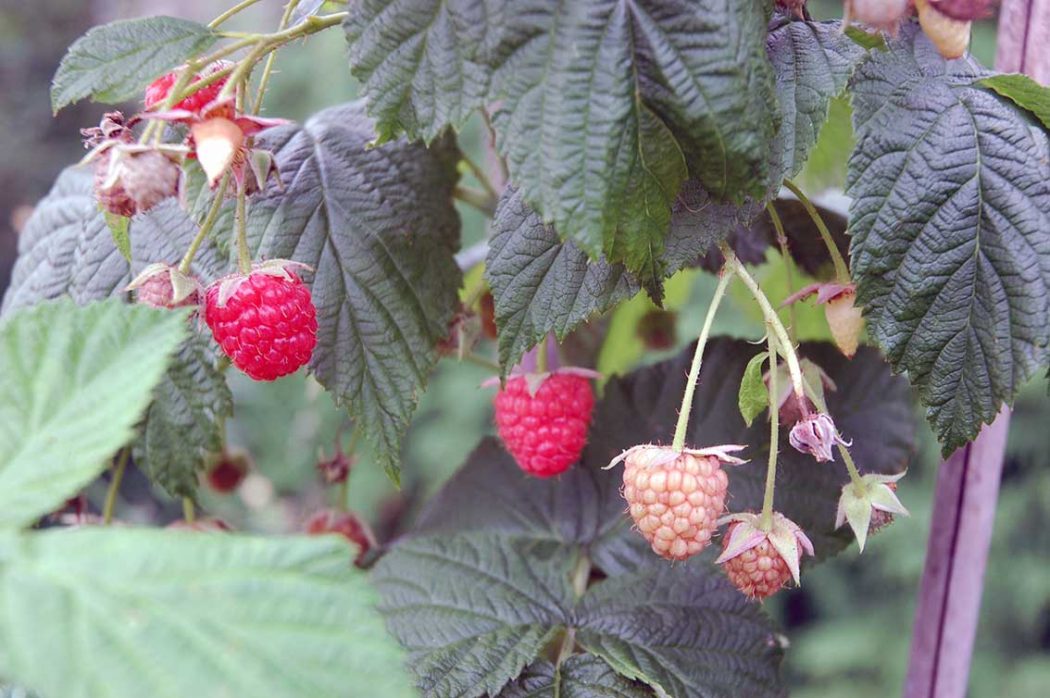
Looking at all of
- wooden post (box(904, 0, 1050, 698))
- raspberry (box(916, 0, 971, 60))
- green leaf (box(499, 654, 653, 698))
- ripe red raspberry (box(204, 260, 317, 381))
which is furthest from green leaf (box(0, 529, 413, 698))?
wooden post (box(904, 0, 1050, 698))

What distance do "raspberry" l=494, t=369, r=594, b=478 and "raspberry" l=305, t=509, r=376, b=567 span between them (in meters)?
0.25

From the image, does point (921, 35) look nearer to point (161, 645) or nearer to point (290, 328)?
point (290, 328)

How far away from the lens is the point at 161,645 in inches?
13.7

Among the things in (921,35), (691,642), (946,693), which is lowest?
(946,693)

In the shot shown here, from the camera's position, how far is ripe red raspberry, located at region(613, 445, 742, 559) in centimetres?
56

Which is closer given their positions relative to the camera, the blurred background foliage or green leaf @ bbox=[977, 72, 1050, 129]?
green leaf @ bbox=[977, 72, 1050, 129]

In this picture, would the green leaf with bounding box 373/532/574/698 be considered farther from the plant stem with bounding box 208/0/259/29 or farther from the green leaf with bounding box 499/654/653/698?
the plant stem with bounding box 208/0/259/29

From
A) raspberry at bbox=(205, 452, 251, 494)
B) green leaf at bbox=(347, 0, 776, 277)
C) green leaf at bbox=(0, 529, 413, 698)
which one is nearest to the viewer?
green leaf at bbox=(0, 529, 413, 698)

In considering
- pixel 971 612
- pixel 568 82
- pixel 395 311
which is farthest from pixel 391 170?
pixel 971 612

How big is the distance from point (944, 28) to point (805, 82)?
77 mm

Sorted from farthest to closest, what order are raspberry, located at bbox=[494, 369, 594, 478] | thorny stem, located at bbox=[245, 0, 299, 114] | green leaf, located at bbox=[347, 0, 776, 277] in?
raspberry, located at bbox=[494, 369, 594, 478]
thorny stem, located at bbox=[245, 0, 299, 114]
green leaf, located at bbox=[347, 0, 776, 277]

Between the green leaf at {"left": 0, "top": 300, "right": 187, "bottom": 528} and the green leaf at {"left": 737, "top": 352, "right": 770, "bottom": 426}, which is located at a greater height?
the green leaf at {"left": 0, "top": 300, "right": 187, "bottom": 528}

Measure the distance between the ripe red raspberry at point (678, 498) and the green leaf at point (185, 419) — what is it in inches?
12.1

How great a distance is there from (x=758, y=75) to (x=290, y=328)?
0.29 metres
